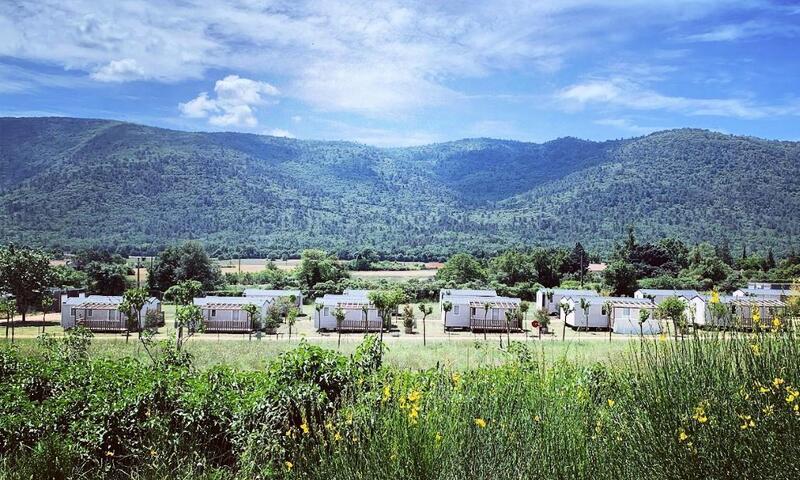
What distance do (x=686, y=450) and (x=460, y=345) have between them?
74.7 ft

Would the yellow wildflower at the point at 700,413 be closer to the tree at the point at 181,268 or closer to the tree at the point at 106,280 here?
the tree at the point at 106,280

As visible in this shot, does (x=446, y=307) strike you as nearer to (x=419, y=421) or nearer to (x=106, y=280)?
(x=106, y=280)

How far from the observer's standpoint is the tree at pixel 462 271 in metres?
55.4

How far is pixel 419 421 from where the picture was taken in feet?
11.5

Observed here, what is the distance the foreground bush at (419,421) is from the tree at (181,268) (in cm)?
4654

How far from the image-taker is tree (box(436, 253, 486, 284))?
55375mm

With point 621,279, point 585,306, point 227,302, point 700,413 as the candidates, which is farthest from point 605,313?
point 700,413

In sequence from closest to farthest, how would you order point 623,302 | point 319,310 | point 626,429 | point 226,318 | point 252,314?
1. point 626,429
2. point 252,314
3. point 226,318
4. point 319,310
5. point 623,302

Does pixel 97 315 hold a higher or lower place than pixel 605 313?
higher

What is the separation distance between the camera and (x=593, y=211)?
135 m

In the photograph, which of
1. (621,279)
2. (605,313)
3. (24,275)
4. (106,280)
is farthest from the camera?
(621,279)

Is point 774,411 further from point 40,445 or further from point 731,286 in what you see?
point 731,286

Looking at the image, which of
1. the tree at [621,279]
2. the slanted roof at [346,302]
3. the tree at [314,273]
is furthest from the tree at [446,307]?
the tree at [314,273]

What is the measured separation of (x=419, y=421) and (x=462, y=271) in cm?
5258
